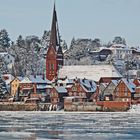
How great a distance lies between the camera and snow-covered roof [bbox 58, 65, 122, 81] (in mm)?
95750

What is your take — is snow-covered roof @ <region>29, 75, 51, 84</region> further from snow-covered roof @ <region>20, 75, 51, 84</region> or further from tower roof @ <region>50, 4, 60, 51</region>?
tower roof @ <region>50, 4, 60, 51</region>

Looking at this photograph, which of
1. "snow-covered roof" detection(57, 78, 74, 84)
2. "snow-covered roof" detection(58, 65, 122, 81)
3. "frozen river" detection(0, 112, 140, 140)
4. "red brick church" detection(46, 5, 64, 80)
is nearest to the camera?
"frozen river" detection(0, 112, 140, 140)

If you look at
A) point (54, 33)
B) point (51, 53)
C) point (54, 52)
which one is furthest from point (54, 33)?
point (51, 53)

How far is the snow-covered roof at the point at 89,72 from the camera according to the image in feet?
314

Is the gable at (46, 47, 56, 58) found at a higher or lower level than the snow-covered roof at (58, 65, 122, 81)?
higher

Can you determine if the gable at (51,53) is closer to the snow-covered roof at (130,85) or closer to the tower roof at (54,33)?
the tower roof at (54,33)

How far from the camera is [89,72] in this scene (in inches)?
3804

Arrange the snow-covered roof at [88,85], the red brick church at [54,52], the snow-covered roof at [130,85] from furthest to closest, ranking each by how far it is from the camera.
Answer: the red brick church at [54,52]
the snow-covered roof at [88,85]
the snow-covered roof at [130,85]

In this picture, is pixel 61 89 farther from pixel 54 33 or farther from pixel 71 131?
pixel 71 131

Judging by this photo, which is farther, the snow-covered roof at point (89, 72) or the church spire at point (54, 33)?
the church spire at point (54, 33)

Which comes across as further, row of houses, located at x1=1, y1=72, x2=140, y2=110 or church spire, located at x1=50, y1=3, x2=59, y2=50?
church spire, located at x1=50, y1=3, x2=59, y2=50

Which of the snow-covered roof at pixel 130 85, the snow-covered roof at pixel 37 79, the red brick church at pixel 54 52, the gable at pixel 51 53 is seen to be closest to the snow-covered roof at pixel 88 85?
the snow-covered roof at pixel 130 85

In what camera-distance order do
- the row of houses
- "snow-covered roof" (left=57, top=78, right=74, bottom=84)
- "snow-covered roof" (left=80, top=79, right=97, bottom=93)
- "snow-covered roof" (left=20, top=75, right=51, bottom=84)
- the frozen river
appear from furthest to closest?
"snow-covered roof" (left=20, top=75, right=51, bottom=84) → "snow-covered roof" (left=57, top=78, right=74, bottom=84) → "snow-covered roof" (left=80, top=79, right=97, bottom=93) → the row of houses → the frozen river

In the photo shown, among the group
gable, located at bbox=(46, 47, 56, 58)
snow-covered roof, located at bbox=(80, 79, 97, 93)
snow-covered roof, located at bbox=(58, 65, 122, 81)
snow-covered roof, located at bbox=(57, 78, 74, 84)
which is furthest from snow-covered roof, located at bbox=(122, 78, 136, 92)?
gable, located at bbox=(46, 47, 56, 58)
